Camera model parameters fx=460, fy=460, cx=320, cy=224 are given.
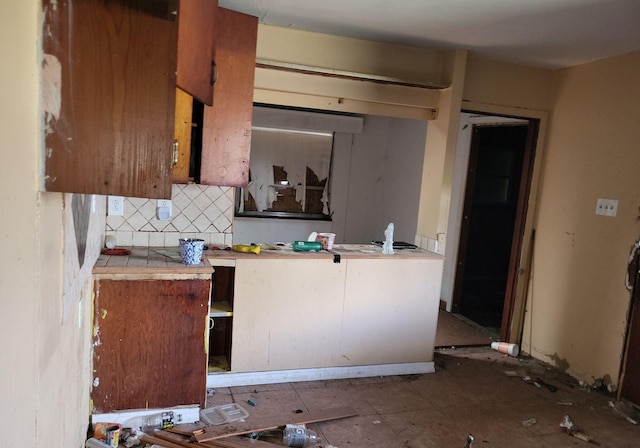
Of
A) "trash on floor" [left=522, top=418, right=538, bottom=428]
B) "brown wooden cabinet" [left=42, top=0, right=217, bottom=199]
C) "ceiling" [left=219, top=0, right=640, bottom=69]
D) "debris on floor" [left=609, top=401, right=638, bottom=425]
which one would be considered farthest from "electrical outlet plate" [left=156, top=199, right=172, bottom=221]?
"debris on floor" [left=609, top=401, right=638, bottom=425]

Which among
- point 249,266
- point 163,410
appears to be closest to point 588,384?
point 249,266

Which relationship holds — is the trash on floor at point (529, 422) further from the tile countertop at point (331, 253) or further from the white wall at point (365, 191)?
the white wall at point (365, 191)

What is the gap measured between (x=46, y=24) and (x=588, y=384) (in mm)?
3791

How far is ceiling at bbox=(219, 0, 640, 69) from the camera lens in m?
2.46

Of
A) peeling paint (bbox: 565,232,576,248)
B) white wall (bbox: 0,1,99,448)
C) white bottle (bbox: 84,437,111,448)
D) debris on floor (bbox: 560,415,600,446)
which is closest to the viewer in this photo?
white wall (bbox: 0,1,99,448)

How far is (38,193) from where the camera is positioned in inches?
41.4

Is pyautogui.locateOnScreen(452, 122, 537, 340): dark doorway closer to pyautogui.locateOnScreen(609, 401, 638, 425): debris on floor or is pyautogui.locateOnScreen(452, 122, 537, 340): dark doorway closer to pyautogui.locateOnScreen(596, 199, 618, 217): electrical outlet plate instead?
pyautogui.locateOnScreen(596, 199, 618, 217): electrical outlet plate

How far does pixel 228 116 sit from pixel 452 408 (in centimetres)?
222

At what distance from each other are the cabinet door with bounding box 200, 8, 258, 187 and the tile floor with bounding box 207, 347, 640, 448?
139 centimetres

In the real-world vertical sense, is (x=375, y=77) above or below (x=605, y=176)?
above

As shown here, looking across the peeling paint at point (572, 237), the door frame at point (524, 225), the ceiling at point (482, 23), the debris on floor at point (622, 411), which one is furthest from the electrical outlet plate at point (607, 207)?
the debris on floor at point (622, 411)

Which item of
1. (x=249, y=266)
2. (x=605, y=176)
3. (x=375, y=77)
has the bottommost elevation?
(x=249, y=266)

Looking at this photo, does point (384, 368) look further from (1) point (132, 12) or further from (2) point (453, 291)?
(1) point (132, 12)

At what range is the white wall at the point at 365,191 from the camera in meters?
5.32
